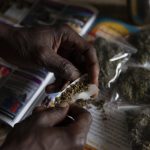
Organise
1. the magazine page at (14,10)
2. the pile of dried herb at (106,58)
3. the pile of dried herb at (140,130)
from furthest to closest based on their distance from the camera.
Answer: the magazine page at (14,10)
the pile of dried herb at (106,58)
the pile of dried herb at (140,130)

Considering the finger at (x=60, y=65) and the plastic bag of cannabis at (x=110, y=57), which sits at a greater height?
the finger at (x=60, y=65)

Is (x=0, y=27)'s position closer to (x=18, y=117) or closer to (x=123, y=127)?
(x=18, y=117)

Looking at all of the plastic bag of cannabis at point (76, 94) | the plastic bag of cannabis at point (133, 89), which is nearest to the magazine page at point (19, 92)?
the plastic bag of cannabis at point (76, 94)

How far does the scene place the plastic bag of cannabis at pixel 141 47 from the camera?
817mm

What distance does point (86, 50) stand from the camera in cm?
71

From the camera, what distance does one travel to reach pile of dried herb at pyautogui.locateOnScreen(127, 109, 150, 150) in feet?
2.13

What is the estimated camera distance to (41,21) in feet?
3.13

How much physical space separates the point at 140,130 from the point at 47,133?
0.26 m

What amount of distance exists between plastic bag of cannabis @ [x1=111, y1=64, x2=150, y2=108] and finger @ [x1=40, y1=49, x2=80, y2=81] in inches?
5.5

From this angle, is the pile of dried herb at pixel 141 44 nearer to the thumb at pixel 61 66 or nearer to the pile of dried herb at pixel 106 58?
A: the pile of dried herb at pixel 106 58

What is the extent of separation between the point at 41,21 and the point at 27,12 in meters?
0.06

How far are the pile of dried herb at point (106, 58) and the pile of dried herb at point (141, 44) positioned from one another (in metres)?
0.04

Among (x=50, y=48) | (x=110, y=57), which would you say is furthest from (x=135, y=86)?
(x=50, y=48)

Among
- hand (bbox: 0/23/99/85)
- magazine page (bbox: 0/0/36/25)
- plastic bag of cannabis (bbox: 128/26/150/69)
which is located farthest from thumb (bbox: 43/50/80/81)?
magazine page (bbox: 0/0/36/25)
